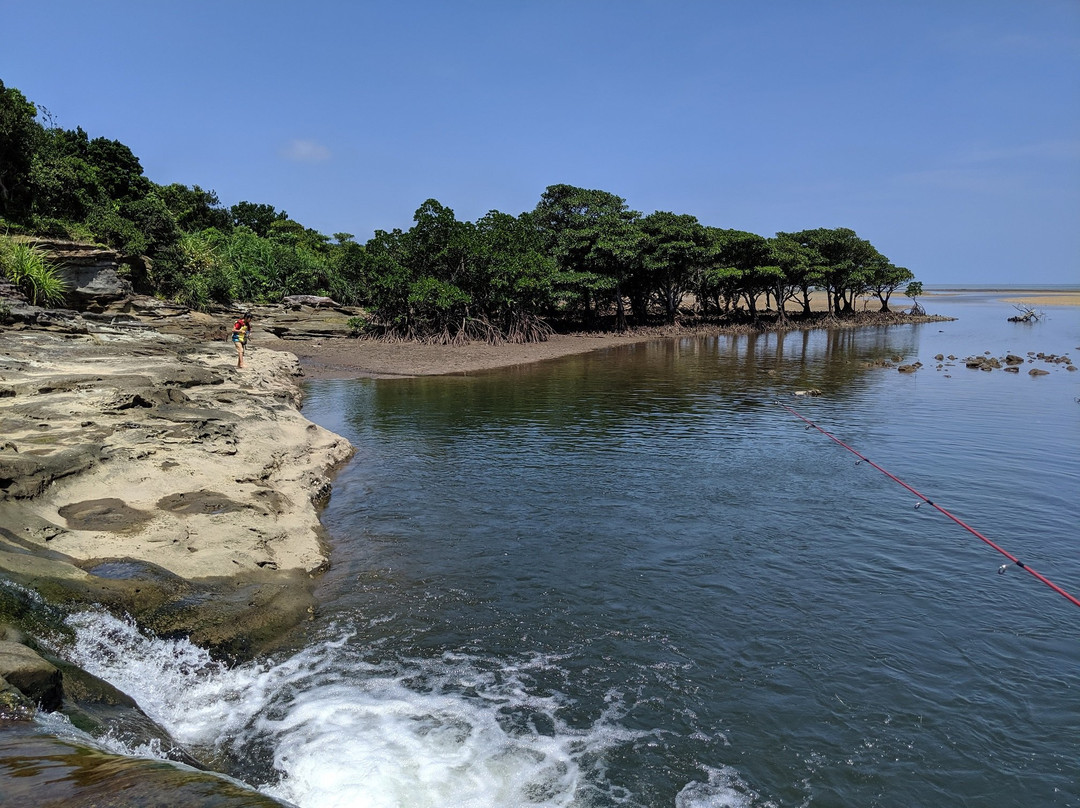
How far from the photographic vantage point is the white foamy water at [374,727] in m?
5.25

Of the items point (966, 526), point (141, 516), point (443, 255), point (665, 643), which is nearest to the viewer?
point (665, 643)

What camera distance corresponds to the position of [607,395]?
2445 centimetres

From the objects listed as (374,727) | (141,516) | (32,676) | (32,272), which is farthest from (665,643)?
(32,272)

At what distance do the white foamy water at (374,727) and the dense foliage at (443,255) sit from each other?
27172mm

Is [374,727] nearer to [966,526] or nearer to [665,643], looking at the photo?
[665,643]

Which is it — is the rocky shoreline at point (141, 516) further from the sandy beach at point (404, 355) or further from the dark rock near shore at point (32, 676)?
the sandy beach at point (404, 355)

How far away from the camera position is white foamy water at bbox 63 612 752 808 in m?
5.25

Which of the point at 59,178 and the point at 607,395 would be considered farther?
the point at 59,178

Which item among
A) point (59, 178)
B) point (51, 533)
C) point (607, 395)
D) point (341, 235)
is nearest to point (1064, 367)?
point (607, 395)

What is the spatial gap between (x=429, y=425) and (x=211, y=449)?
26.7 ft

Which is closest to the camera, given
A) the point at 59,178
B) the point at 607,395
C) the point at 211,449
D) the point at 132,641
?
the point at 132,641

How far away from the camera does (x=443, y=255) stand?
1563 inches

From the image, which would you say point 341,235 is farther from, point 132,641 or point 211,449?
point 132,641

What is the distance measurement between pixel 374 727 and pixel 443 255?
1418 inches
